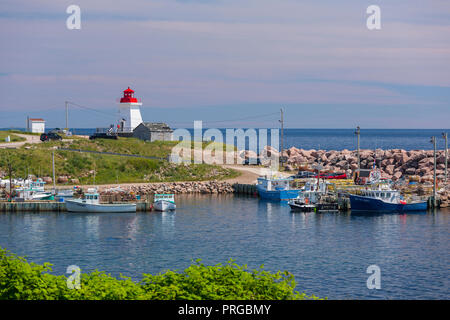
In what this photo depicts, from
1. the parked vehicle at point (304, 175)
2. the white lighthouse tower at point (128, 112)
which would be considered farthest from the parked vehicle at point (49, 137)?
the parked vehicle at point (304, 175)

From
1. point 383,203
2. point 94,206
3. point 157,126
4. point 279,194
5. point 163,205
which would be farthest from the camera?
point 157,126

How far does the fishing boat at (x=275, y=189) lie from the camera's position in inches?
→ 2911

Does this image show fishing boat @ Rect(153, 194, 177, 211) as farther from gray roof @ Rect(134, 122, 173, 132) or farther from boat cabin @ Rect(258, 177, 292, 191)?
gray roof @ Rect(134, 122, 173, 132)

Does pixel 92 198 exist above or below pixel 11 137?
below

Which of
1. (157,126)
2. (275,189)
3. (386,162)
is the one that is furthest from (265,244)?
(157,126)

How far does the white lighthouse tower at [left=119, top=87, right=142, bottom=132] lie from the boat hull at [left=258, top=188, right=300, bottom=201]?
37.2m

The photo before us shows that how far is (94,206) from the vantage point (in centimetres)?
6169

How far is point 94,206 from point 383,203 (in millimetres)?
32618

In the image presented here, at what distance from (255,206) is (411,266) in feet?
105

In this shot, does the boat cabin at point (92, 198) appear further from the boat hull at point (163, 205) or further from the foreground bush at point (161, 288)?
the foreground bush at point (161, 288)

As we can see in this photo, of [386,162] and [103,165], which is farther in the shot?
[386,162]

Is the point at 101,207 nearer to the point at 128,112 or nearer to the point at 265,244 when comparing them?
the point at 265,244

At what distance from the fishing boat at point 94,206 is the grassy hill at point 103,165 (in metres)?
14.8
